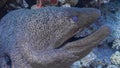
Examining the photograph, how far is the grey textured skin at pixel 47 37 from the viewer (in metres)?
2.93

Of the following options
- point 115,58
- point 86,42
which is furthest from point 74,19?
point 115,58

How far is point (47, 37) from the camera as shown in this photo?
3.10 metres

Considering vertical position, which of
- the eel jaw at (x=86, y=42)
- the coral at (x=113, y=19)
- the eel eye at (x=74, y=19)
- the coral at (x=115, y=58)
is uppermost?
the eel eye at (x=74, y=19)

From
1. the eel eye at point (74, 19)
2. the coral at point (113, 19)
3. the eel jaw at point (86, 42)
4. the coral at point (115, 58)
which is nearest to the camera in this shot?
the eel jaw at point (86, 42)

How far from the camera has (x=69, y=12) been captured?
3061mm

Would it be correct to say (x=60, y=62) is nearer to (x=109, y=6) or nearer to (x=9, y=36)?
(x=9, y=36)

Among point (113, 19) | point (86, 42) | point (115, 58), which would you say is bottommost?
point (115, 58)

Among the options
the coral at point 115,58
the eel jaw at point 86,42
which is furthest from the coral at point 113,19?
the eel jaw at point 86,42

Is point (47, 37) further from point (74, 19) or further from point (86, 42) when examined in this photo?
point (86, 42)

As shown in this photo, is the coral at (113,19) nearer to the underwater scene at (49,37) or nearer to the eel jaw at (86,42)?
the underwater scene at (49,37)

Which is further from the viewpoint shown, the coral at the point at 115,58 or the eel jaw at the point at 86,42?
the coral at the point at 115,58

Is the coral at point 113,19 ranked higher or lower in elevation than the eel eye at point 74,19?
lower

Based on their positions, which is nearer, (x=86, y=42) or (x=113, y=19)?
(x=86, y=42)

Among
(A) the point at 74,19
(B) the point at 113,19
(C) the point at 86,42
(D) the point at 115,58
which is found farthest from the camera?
(B) the point at 113,19
